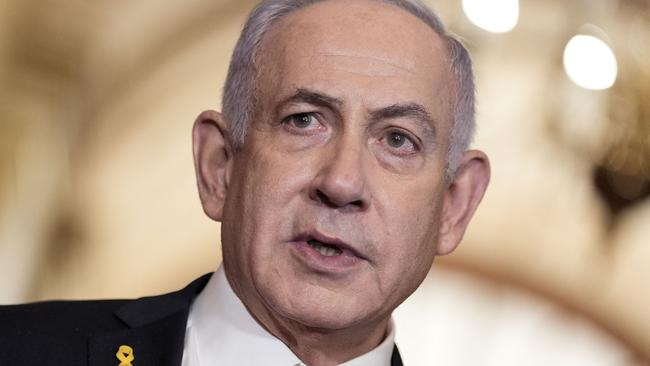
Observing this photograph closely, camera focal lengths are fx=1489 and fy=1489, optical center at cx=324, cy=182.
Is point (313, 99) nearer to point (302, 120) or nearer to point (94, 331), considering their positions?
point (302, 120)

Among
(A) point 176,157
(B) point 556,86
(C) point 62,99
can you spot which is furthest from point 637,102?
(C) point 62,99

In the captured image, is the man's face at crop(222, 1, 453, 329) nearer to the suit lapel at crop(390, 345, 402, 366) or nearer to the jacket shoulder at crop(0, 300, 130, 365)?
the suit lapel at crop(390, 345, 402, 366)

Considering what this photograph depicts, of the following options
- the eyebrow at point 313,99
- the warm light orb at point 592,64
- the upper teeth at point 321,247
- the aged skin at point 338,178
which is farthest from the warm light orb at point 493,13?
the upper teeth at point 321,247

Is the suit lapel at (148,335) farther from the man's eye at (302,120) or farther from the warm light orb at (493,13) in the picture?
the warm light orb at (493,13)

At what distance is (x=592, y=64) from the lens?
16.8 feet

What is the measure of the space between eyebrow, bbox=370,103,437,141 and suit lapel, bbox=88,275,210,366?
2.13ft

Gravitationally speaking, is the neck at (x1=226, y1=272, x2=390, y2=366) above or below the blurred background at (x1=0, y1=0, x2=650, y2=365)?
below

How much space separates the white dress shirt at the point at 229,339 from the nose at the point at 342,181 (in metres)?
0.36

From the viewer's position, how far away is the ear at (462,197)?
342cm

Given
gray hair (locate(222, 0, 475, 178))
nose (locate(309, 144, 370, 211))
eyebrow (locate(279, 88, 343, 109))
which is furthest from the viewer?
gray hair (locate(222, 0, 475, 178))

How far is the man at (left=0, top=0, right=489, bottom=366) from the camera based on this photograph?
121 inches

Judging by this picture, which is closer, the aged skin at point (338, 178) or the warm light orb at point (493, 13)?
the aged skin at point (338, 178)

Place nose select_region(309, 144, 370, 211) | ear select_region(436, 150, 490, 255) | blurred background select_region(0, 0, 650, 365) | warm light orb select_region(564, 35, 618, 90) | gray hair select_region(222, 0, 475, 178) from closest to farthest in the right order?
nose select_region(309, 144, 370, 211)
gray hair select_region(222, 0, 475, 178)
ear select_region(436, 150, 490, 255)
blurred background select_region(0, 0, 650, 365)
warm light orb select_region(564, 35, 618, 90)

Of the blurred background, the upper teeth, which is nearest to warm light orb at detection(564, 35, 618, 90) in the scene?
the blurred background
